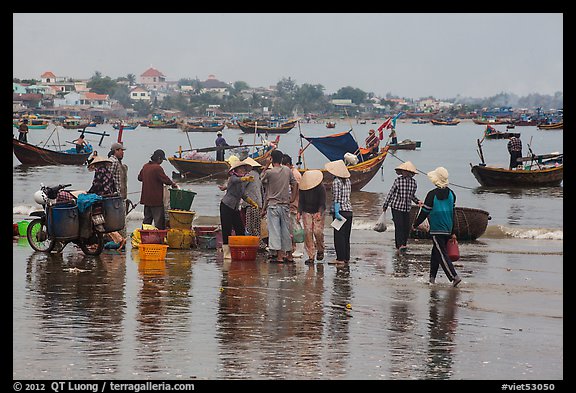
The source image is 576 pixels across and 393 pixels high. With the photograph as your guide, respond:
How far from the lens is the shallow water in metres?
8.39

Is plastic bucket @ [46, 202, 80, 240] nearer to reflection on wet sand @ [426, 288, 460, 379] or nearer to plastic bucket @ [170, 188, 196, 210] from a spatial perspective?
plastic bucket @ [170, 188, 196, 210]

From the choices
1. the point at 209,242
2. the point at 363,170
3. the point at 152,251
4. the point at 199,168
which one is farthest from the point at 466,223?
the point at 199,168

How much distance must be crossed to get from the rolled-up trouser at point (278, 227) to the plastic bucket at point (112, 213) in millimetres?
2053

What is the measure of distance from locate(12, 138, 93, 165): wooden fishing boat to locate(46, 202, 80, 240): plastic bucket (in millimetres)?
Result: 39252

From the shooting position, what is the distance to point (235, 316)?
1044cm

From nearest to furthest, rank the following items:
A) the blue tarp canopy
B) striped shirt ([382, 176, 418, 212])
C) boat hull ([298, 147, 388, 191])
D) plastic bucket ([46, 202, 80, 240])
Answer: plastic bucket ([46, 202, 80, 240]) < striped shirt ([382, 176, 418, 212]) < the blue tarp canopy < boat hull ([298, 147, 388, 191])

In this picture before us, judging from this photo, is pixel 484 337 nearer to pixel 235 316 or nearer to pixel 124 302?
pixel 235 316

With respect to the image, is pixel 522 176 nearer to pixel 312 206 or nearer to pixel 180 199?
pixel 180 199

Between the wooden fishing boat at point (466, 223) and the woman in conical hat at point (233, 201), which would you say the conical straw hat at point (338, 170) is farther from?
the wooden fishing boat at point (466, 223)

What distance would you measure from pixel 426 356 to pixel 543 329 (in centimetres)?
190

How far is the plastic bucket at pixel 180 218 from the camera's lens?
16.2 m

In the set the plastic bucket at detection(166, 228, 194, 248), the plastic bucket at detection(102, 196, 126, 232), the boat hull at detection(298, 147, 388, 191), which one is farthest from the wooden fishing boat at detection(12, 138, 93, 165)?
the plastic bucket at detection(102, 196, 126, 232)

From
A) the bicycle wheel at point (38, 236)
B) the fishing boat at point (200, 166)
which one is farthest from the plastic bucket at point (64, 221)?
the fishing boat at point (200, 166)
